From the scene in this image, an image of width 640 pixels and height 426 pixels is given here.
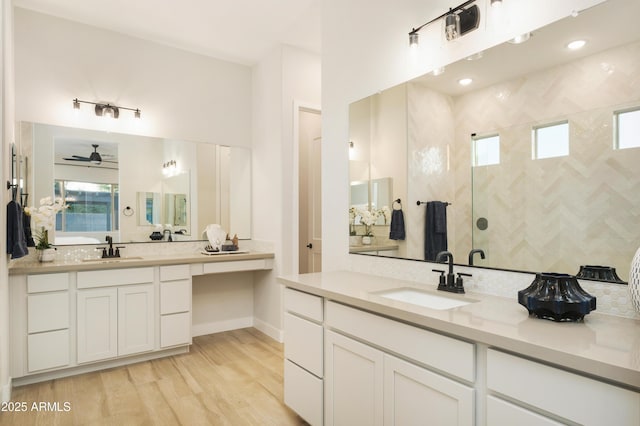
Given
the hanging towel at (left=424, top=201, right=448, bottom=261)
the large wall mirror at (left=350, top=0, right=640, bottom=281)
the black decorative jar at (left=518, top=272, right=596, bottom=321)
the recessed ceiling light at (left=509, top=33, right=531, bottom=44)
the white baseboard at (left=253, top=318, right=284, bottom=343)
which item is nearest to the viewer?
the black decorative jar at (left=518, top=272, right=596, bottom=321)

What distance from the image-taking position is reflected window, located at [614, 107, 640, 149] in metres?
1.28

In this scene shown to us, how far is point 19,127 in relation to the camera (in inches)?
118

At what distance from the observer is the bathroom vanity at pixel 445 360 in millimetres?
964

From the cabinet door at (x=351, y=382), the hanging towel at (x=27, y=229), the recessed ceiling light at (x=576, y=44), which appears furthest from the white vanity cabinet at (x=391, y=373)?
the hanging towel at (x=27, y=229)

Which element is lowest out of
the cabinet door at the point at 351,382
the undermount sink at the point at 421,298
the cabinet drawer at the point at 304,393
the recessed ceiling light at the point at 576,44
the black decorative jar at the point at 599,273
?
the cabinet drawer at the point at 304,393

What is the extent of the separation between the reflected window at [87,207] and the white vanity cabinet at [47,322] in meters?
0.65

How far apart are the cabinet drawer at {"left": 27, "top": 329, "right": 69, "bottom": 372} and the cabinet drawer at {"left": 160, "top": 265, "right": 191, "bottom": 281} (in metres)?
0.79

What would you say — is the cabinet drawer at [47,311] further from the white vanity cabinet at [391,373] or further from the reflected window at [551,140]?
the reflected window at [551,140]

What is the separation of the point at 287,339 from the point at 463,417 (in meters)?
1.21

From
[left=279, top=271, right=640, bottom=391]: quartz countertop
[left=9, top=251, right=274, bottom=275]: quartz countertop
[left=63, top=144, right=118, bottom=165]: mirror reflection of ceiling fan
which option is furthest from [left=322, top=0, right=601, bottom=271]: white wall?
[left=63, top=144, right=118, bottom=165]: mirror reflection of ceiling fan

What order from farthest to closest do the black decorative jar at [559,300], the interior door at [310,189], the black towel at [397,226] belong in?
1. the interior door at [310,189]
2. the black towel at [397,226]
3. the black decorative jar at [559,300]

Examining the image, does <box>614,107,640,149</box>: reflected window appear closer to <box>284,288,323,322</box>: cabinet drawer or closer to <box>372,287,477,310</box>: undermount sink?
<box>372,287,477,310</box>: undermount sink

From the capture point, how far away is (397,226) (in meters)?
2.25

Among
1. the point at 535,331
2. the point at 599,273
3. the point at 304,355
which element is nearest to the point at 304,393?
the point at 304,355
